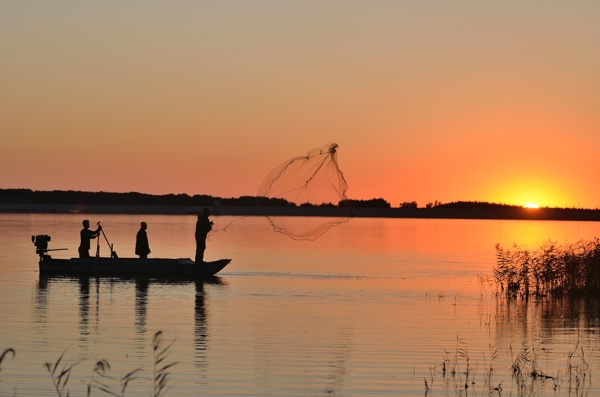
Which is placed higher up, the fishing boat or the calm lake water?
the fishing boat

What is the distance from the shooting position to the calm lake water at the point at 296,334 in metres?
15.5

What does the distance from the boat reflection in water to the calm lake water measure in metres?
0.05

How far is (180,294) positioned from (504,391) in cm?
1580

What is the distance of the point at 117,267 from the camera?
1344 inches

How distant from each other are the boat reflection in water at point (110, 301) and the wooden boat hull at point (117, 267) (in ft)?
1.10

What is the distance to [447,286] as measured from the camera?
34812 millimetres

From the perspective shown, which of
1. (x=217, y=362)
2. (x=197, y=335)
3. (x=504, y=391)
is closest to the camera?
(x=504, y=391)

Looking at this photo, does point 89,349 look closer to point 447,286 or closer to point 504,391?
point 504,391

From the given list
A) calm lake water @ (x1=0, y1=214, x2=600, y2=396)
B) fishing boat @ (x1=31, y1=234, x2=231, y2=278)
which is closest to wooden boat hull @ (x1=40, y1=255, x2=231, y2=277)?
fishing boat @ (x1=31, y1=234, x2=231, y2=278)

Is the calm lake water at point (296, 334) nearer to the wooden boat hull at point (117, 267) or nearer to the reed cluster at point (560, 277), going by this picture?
the wooden boat hull at point (117, 267)

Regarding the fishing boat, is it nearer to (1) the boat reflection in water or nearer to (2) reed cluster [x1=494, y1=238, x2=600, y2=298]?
(1) the boat reflection in water

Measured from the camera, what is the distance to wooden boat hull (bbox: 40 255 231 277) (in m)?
34.0

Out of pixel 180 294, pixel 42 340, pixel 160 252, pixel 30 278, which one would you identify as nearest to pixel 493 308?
pixel 180 294

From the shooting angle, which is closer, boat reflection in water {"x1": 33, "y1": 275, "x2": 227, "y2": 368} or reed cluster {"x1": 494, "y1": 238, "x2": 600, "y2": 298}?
boat reflection in water {"x1": 33, "y1": 275, "x2": 227, "y2": 368}
